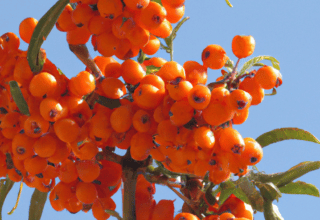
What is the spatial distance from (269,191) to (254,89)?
21 centimetres

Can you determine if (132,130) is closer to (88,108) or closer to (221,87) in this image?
(88,108)

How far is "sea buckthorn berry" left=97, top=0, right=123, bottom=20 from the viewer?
799 mm

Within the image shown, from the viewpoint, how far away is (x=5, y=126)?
2.86 feet

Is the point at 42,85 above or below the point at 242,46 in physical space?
below

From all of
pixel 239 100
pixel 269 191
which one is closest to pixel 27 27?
pixel 239 100

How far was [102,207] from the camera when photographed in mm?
946

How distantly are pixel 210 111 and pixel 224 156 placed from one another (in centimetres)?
10

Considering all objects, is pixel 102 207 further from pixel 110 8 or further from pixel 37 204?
pixel 110 8

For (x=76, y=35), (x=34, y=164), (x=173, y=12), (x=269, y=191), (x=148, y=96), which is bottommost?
(x=34, y=164)

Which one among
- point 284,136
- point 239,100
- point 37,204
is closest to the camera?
point 239,100

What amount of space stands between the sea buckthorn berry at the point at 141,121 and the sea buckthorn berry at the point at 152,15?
181mm

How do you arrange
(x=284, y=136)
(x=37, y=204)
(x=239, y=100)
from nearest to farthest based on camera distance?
(x=239, y=100), (x=284, y=136), (x=37, y=204)

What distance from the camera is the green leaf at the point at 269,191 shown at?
777 millimetres

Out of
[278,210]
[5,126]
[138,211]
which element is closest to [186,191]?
[138,211]
